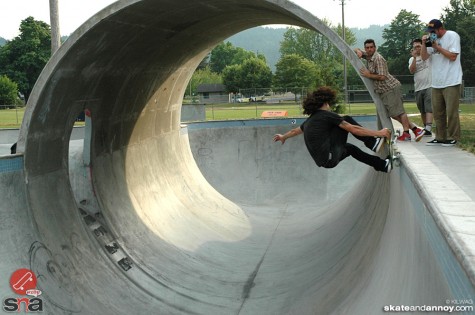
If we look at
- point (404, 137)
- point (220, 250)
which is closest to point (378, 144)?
point (404, 137)

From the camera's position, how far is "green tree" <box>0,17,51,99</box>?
77.7 m

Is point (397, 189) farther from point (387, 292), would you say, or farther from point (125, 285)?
point (125, 285)

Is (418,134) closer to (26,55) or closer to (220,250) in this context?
(220,250)

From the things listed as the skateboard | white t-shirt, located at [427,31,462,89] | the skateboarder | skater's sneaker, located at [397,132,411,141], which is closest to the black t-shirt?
the skateboarder

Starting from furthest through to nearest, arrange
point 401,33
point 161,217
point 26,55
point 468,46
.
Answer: point 401,33
point 26,55
point 468,46
point 161,217

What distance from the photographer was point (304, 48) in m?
111

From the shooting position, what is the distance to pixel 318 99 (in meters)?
6.05

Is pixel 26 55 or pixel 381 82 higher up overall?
pixel 26 55

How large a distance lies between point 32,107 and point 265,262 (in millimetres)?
4814

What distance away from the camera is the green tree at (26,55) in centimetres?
7768

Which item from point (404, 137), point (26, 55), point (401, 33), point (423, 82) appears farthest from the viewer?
point (401, 33)

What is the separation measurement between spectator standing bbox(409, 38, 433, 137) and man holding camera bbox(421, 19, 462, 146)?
3.22 ft

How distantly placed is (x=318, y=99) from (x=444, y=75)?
2139 mm

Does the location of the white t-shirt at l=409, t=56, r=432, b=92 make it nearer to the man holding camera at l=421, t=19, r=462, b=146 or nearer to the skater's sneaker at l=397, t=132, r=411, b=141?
the man holding camera at l=421, t=19, r=462, b=146
